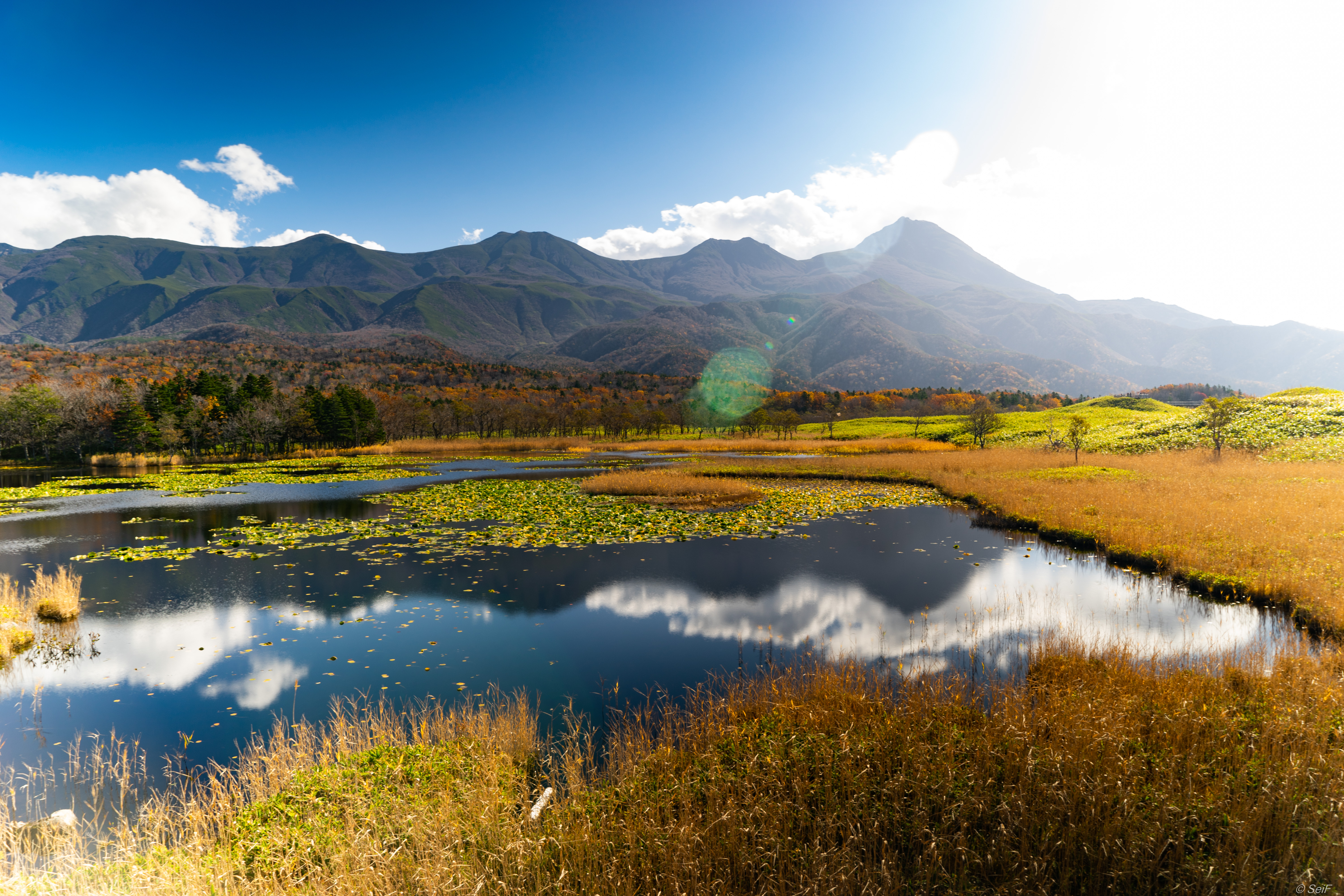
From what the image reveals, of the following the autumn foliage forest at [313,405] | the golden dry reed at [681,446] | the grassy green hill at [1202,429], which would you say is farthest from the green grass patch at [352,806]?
the autumn foliage forest at [313,405]

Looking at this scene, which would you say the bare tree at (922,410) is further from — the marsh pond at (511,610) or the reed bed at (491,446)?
the marsh pond at (511,610)

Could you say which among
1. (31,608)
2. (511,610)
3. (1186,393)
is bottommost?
(511,610)

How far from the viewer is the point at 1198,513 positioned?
2359 cm

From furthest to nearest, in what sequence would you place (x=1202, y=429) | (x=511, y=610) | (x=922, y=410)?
(x=922, y=410) → (x=1202, y=429) → (x=511, y=610)

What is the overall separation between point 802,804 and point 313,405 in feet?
369

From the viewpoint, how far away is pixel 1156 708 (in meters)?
8.48

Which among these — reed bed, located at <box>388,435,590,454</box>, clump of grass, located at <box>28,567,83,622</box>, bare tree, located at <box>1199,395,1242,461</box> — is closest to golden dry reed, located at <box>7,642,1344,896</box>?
clump of grass, located at <box>28,567,83,622</box>

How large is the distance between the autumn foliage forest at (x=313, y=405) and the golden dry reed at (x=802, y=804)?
100m

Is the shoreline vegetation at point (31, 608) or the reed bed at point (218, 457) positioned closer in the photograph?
the shoreline vegetation at point (31, 608)

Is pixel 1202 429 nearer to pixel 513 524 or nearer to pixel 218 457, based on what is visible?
pixel 513 524

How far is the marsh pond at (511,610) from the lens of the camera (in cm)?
1215

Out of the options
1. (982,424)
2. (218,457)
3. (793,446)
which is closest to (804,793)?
Answer: (982,424)

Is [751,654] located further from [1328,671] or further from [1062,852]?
[1328,671]

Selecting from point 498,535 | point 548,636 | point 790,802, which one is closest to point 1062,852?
point 790,802
